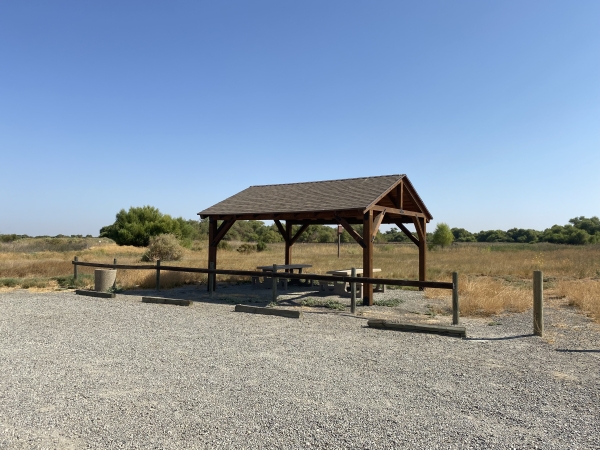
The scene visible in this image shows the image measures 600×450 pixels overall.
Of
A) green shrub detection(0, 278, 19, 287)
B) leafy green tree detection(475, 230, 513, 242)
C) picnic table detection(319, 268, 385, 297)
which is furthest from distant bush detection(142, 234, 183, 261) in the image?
leafy green tree detection(475, 230, 513, 242)

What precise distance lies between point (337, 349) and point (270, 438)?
123 inches

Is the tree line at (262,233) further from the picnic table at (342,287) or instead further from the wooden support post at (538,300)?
the wooden support post at (538,300)

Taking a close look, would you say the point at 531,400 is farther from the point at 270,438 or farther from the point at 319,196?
the point at 319,196

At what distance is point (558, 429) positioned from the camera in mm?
3701

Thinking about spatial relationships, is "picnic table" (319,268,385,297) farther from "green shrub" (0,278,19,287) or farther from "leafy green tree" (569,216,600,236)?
"leafy green tree" (569,216,600,236)

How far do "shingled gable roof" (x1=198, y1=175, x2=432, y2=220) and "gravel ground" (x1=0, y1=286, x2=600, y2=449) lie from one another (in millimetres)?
4007

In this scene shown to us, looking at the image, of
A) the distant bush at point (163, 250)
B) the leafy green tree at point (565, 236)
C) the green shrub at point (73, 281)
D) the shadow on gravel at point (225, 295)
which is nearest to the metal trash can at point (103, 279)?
the shadow on gravel at point (225, 295)

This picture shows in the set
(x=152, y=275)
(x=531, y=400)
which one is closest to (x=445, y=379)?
(x=531, y=400)

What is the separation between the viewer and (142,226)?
4575 cm

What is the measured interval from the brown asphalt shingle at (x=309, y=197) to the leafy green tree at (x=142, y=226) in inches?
1196

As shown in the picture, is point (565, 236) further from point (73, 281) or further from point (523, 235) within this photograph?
point (73, 281)

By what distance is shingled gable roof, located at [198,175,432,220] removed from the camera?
1187 cm

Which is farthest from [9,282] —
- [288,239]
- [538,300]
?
[538,300]

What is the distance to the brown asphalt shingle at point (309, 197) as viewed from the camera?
1195 cm
